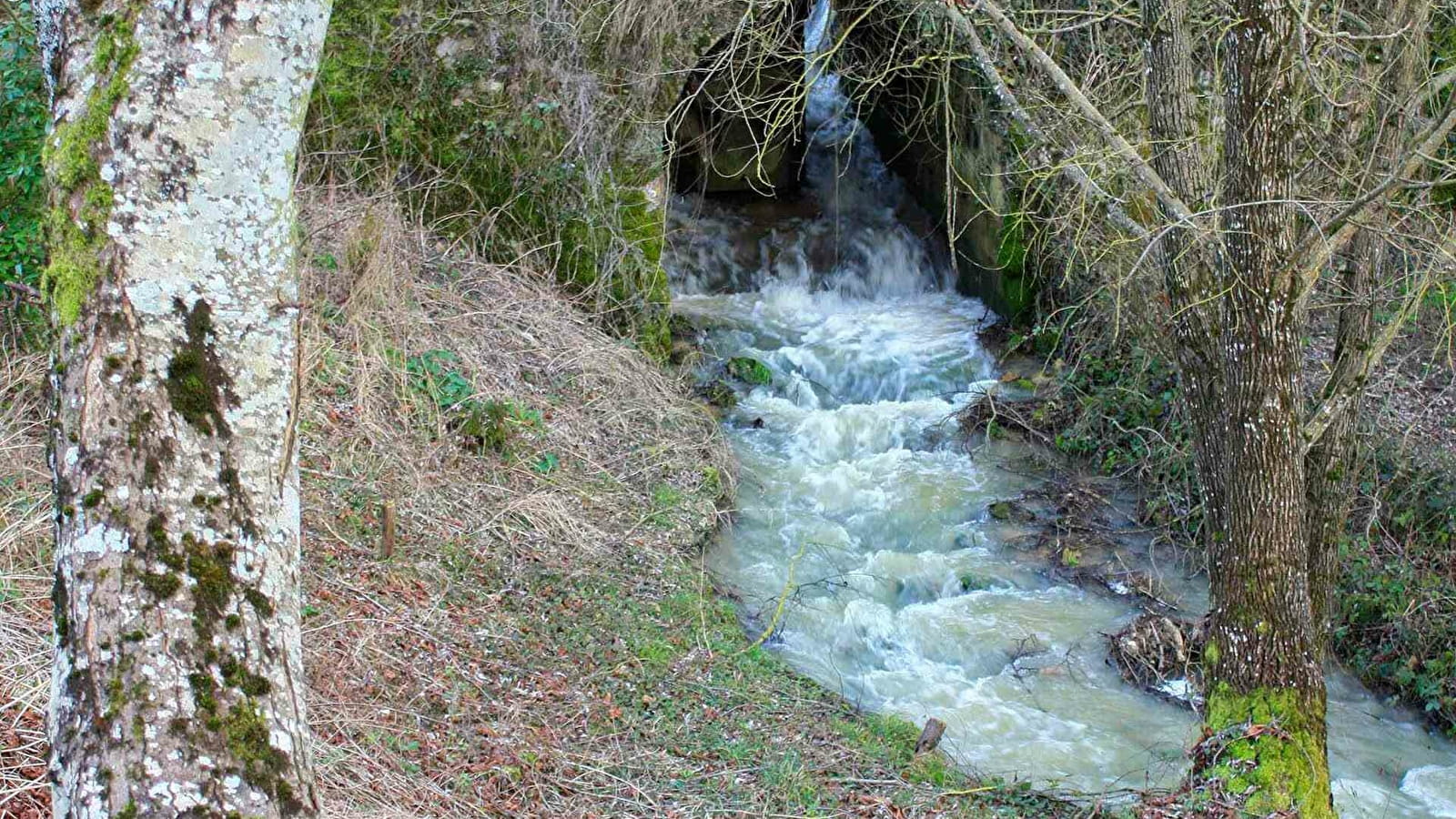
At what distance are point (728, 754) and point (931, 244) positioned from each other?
8.55 metres

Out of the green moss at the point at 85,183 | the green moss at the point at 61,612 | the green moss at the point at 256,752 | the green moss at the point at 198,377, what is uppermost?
the green moss at the point at 85,183

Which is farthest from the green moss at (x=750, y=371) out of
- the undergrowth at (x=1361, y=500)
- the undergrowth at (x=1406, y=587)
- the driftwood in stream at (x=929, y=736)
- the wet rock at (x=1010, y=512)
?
the driftwood in stream at (x=929, y=736)

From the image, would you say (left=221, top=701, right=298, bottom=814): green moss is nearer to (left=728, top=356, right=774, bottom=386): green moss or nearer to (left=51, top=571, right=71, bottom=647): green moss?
(left=51, top=571, right=71, bottom=647): green moss

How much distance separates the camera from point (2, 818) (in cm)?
359

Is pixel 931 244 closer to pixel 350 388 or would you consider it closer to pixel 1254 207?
pixel 350 388

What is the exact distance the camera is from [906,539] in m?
8.78

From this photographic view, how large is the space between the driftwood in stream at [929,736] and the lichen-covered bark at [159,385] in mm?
3960

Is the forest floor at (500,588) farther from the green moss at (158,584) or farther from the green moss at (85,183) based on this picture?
the green moss at (85,183)

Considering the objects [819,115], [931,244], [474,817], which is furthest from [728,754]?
[819,115]

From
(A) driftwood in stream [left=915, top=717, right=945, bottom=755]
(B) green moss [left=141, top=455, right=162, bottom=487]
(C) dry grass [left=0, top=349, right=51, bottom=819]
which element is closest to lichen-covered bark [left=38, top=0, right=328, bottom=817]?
(B) green moss [left=141, top=455, right=162, bottom=487]

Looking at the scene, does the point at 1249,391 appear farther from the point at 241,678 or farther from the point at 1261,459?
the point at 241,678

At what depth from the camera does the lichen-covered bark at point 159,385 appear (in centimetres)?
263

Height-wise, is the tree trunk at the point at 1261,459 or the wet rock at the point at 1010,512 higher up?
the tree trunk at the point at 1261,459

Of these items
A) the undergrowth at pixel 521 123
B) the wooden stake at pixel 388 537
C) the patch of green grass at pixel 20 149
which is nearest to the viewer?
the patch of green grass at pixel 20 149
